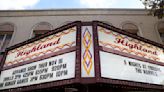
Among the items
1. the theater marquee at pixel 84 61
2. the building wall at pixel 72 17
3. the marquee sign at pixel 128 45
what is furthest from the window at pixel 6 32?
the marquee sign at pixel 128 45

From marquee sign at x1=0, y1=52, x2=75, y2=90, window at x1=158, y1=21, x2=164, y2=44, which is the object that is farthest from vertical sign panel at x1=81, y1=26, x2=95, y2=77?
window at x1=158, y1=21, x2=164, y2=44

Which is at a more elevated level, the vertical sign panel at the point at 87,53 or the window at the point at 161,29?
the window at the point at 161,29

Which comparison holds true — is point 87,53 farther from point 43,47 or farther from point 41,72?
point 43,47

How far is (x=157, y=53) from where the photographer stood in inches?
257

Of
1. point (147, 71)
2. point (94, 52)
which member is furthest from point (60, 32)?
point (147, 71)

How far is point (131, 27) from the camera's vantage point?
9.89 m

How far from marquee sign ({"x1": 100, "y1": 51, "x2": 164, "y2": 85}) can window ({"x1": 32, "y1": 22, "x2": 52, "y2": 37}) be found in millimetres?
6000

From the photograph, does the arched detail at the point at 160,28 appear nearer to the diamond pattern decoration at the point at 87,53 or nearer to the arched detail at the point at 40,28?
the diamond pattern decoration at the point at 87,53

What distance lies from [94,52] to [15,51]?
12.4 ft

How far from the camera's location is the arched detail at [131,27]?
9.81m

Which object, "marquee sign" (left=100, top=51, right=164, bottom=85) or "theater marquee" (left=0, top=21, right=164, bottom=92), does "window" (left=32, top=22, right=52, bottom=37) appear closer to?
"theater marquee" (left=0, top=21, right=164, bottom=92)

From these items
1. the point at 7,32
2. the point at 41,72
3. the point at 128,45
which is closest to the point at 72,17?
the point at 7,32

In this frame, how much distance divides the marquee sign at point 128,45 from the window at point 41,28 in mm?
5388

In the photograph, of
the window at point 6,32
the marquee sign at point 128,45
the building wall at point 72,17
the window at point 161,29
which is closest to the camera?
the marquee sign at point 128,45
